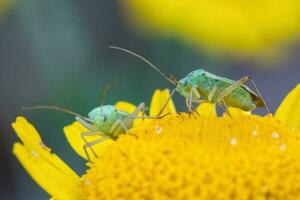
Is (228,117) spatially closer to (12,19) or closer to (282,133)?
(282,133)

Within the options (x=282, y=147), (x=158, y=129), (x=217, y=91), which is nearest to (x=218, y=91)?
(x=217, y=91)

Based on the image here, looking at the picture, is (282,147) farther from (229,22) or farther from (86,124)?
(229,22)

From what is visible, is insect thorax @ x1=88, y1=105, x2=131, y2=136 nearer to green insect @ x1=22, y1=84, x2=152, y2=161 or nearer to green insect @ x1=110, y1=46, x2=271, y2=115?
green insect @ x1=22, y1=84, x2=152, y2=161

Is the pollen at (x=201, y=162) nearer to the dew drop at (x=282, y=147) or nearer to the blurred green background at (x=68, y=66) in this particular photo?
the dew drop at (x=282, y=147)

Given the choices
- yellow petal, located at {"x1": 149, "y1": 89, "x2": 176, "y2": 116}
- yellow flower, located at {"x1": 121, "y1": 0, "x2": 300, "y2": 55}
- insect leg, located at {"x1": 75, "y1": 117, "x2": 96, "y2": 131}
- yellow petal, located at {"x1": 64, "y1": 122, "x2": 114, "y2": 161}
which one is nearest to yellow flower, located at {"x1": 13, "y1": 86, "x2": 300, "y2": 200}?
insect leg, located at {"x1": 75, "y1": 117, "x2": 96, "y2": 131}

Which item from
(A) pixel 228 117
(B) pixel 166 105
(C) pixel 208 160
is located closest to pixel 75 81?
(B) pixel 166 105

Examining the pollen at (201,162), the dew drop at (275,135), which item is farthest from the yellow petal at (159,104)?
the dew drop at (275,135)
